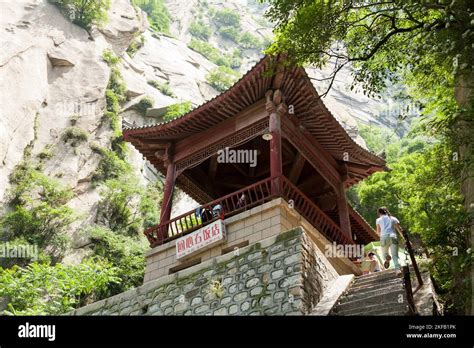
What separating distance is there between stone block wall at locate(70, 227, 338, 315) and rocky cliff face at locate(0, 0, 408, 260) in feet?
50.8

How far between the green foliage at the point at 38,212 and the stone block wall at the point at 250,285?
526 inches

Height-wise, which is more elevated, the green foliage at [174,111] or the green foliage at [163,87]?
the green foliage at [163,87]

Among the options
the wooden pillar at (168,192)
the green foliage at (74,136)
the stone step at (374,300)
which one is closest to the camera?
the stone step at (374,300)

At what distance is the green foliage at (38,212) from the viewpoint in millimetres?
23255

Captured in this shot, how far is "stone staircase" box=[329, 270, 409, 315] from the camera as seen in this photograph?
841 cm

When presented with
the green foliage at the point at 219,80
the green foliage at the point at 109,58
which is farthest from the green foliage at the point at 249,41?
the green foliage at the point at 109,58

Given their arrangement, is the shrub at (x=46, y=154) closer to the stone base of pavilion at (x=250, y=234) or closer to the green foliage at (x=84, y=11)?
the green foliage at (x=84, y=11)

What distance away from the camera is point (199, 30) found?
78.2 metres

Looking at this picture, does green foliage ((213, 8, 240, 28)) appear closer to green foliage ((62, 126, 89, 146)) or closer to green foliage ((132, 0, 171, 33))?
green foliage ((132, 0, 171, 33))

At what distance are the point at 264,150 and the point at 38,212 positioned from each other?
12737 mm

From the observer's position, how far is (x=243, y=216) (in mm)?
12000

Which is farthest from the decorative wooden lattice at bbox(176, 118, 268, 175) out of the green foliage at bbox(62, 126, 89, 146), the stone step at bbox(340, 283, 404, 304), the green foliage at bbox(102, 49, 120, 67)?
the green foliage at bbox(102, 49, 120, 67)

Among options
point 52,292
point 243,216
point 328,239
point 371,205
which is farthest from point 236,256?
point 371,205
